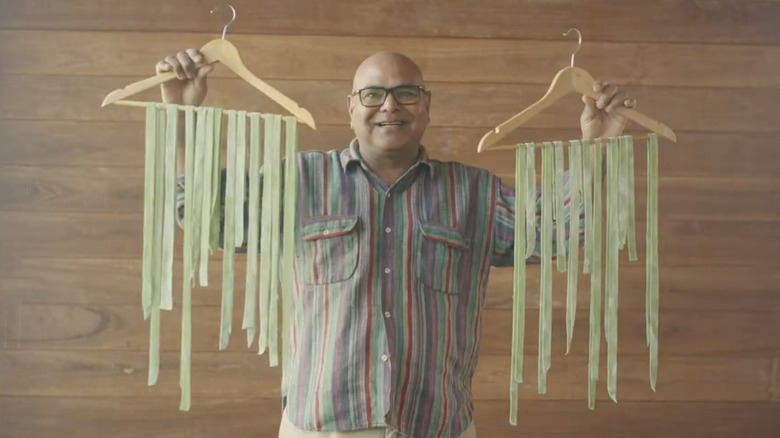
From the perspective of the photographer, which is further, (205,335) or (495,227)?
(205,335)

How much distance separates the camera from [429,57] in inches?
122

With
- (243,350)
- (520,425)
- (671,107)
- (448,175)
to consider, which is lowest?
(520,425)

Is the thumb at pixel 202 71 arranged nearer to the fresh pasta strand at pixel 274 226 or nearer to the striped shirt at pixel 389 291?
the fresh pasta strand at pixel 274 226

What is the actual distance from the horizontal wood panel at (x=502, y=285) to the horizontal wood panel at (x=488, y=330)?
0.02 m

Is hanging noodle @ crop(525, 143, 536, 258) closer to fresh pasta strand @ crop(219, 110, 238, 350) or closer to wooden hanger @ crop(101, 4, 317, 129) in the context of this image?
wooden hanger @ crop(101, 4, 317, 129)

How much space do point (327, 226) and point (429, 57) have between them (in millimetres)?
1144

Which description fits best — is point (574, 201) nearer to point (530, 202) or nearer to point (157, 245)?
point (530, 202)

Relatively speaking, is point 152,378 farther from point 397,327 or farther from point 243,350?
point 243,350

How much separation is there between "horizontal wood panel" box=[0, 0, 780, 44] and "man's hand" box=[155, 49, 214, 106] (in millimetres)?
1074

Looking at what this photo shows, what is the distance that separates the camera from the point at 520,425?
3.12 metres

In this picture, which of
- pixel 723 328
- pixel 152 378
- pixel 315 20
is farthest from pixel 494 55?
pixel 152 378

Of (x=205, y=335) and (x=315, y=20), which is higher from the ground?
(x=315, y=20)

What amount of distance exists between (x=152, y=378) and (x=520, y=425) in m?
1.45

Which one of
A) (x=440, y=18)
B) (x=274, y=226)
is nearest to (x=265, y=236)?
(x=274, y=226)
